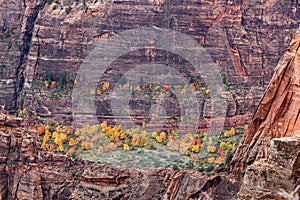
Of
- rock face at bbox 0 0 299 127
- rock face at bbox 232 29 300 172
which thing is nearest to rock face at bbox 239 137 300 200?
rock face at bbox 232 29 300 172

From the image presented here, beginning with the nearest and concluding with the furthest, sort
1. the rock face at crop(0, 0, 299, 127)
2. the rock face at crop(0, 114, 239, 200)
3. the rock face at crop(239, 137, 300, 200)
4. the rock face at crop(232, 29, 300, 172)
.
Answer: the rock face at crop(239, 137, 300, 200)
the rock face at crop(232, 29, 300, 172)
the rock face at crop(0, 114, 239, 200)
the rock face at crop(0, 0, 299, 127)

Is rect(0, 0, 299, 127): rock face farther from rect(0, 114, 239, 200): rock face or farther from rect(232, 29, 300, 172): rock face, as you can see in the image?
rect(232, 29, 300, 172): rock face

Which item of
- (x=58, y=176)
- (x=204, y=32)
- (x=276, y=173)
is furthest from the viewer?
(x=204, y=32)

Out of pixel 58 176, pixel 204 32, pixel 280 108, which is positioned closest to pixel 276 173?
pixel 280 108

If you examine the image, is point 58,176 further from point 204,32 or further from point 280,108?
point 280,108

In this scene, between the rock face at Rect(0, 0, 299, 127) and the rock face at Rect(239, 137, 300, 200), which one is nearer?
the rock face at Rect(239, 137, 300, 200)

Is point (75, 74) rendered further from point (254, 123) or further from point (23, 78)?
point (254, 123)

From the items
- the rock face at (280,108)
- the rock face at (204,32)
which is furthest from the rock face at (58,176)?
the rock face at (280,108)
